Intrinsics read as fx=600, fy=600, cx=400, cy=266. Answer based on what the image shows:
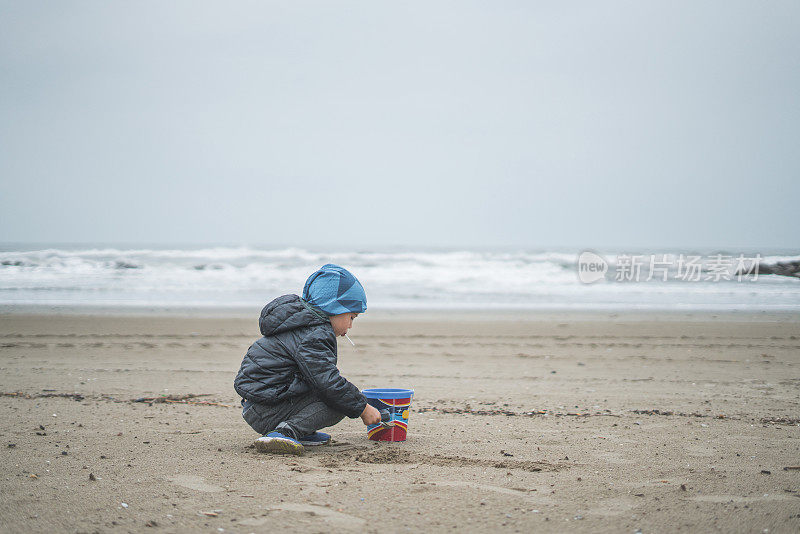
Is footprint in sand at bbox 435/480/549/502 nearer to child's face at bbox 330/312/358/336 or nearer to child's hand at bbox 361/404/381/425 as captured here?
child's hand at bbox 361/404/381/425

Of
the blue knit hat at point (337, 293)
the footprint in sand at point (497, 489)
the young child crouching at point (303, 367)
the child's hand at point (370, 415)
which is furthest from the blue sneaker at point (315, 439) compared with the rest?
the footprint in sand at point (497, 489)

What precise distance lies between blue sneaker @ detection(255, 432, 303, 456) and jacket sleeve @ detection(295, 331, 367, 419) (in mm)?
350

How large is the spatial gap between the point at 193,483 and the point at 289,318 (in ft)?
3.39

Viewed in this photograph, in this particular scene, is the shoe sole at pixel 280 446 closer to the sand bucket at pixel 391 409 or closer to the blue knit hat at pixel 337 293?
the sand bucket at pixel 391 409

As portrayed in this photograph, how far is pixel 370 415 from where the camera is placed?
3.75 meters

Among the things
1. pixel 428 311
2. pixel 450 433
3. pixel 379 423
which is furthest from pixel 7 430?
pixel 428 311

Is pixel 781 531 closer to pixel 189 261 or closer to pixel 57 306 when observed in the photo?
pixel 57 306

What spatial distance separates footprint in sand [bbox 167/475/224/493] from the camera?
305cm

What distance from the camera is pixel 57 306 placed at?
1319 cm

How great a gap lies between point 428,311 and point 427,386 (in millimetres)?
7197

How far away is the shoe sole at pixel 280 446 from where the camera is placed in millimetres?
3658

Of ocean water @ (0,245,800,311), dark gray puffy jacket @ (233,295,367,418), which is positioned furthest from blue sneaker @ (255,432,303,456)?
ocean water @ (0,245,800,311)

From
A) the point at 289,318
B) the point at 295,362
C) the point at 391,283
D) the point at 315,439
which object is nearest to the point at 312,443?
the point at 315,439

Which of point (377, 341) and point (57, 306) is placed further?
point (57, 306)
